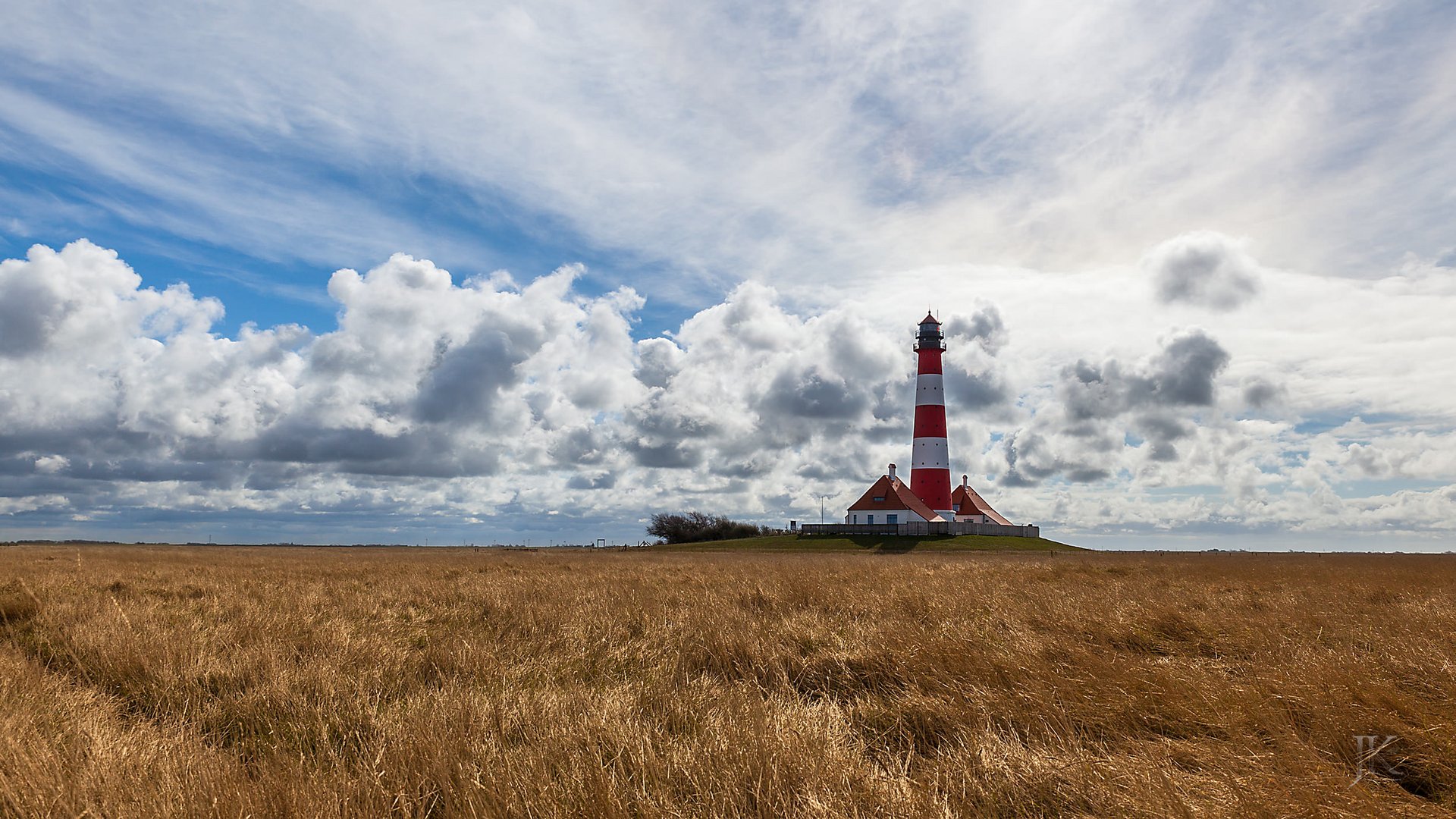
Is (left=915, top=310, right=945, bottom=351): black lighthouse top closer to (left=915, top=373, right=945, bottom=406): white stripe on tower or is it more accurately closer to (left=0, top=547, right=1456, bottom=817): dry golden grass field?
(left=915, top=373, right=945, bottom=406): white stripe on tower

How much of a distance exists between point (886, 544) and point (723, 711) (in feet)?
201

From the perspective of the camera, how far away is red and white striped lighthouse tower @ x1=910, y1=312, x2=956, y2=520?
6888 centimetres

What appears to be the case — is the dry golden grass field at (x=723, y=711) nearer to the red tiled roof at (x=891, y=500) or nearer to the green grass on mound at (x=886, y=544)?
the green grass on mound at (x=886, y=544)

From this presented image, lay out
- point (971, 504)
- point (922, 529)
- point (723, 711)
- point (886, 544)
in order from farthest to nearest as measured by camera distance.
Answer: point (971, 504), point (922, 529), point (886, 544), point (723, 711)

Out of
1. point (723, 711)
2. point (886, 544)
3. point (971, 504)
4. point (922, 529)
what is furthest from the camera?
point (971, 504)

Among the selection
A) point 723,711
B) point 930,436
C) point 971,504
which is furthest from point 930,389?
point 723,711

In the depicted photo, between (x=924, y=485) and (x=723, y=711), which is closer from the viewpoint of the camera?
(x=723, y=711)

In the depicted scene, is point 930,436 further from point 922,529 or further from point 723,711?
point 723,711

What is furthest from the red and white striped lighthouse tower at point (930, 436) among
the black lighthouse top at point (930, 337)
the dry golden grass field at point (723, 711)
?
the dry golden grass field at point (723, 711)

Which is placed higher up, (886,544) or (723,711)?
(723,711)

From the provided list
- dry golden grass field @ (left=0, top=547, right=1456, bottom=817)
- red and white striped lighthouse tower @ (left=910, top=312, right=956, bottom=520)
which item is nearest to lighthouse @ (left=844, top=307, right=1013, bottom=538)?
red and white striped lighthouse tower @ (left=910, top=312, right=956, bottom=520)

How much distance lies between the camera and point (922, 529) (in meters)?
71.2

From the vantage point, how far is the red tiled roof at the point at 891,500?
7200 cm

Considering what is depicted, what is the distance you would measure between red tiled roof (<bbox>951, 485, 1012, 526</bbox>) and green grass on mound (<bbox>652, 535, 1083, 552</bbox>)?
6872mm
